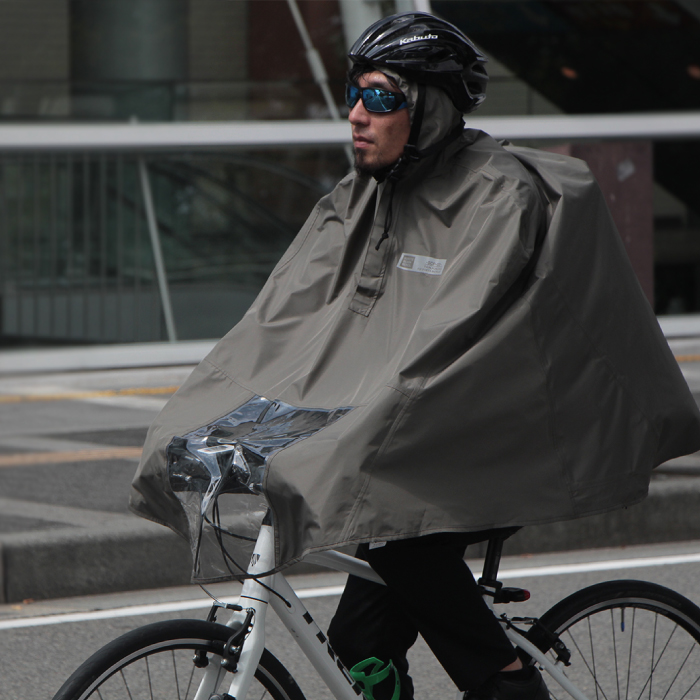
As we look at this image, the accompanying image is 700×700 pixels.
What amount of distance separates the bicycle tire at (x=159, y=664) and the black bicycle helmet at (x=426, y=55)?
1092 mm

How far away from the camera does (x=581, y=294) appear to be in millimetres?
2053

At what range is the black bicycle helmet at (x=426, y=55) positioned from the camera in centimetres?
216

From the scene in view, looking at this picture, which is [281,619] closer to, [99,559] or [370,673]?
[370,673]

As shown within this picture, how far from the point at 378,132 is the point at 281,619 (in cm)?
94

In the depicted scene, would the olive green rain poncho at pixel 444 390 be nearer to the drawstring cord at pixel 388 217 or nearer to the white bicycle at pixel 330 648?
the drawstring cord at pixel 388 217

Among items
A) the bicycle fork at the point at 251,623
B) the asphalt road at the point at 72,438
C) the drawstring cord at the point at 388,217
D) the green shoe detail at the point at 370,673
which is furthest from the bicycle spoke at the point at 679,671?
the asphalt road at the point at 72,438

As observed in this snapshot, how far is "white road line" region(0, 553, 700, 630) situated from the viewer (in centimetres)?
422

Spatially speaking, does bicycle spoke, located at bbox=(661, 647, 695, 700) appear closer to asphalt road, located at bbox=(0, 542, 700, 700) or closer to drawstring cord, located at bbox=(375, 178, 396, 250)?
asphalt road, located at bbox=(0, 542, 700, 700)

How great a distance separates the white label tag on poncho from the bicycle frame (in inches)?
21.5

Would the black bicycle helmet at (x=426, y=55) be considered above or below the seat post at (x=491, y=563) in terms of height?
above

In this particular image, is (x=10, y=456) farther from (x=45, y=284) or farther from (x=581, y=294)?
(x=581, y=294)

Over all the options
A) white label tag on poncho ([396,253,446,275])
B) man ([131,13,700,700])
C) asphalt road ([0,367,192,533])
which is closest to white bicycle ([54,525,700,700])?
man ([131,13,700,700])

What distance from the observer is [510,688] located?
2.21 meters

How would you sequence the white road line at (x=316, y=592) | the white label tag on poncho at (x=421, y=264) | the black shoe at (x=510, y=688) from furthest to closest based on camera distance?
the white road line at (x=316, y=592), the black shoe at (x=510, y=688), the white label tag on poncho at (x=421, y=264)
